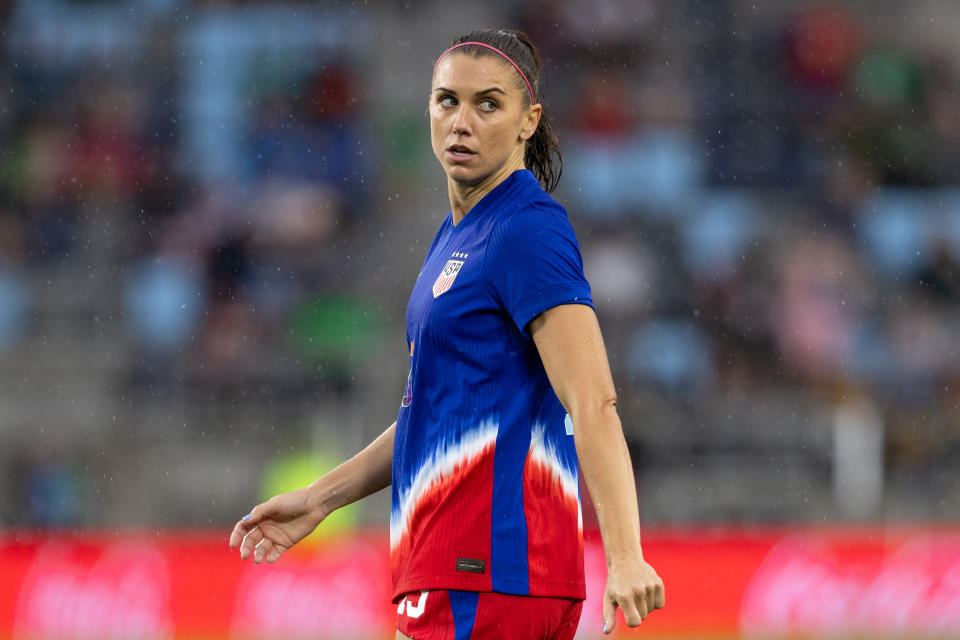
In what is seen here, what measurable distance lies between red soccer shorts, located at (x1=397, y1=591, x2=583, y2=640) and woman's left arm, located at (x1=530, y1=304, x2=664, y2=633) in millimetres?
269

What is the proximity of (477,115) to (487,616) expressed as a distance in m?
0.97

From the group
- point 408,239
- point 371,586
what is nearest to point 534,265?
point 371,586

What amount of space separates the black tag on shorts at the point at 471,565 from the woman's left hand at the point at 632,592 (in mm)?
339

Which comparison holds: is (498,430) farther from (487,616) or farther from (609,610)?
(609,610)

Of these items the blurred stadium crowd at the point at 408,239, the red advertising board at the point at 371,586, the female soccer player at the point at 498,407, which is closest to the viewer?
the female soccer player at the point at 498,407

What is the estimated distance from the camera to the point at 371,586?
28.8 ft

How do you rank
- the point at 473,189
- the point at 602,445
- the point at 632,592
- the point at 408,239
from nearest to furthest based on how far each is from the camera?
1. the point at 632,592
2. the point at 602,445
3. the point at 473,189
4. the point at 408,239

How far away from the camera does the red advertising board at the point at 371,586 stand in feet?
27.8

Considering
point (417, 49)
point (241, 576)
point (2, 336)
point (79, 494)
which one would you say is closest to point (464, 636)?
point (241, 576)

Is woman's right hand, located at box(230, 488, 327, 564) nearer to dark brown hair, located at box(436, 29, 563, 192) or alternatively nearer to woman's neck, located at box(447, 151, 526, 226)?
woman's neck, located at box(447, 151, 526, 226)

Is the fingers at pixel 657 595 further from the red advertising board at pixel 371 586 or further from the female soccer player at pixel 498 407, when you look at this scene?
the red advertising board at pixel 371 586

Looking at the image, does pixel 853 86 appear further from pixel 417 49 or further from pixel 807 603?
pixel 807 603

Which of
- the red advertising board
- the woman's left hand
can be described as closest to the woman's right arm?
the woman's left hand

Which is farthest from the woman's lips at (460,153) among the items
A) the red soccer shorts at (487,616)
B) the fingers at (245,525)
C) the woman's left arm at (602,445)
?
the fingers at (245,525)
